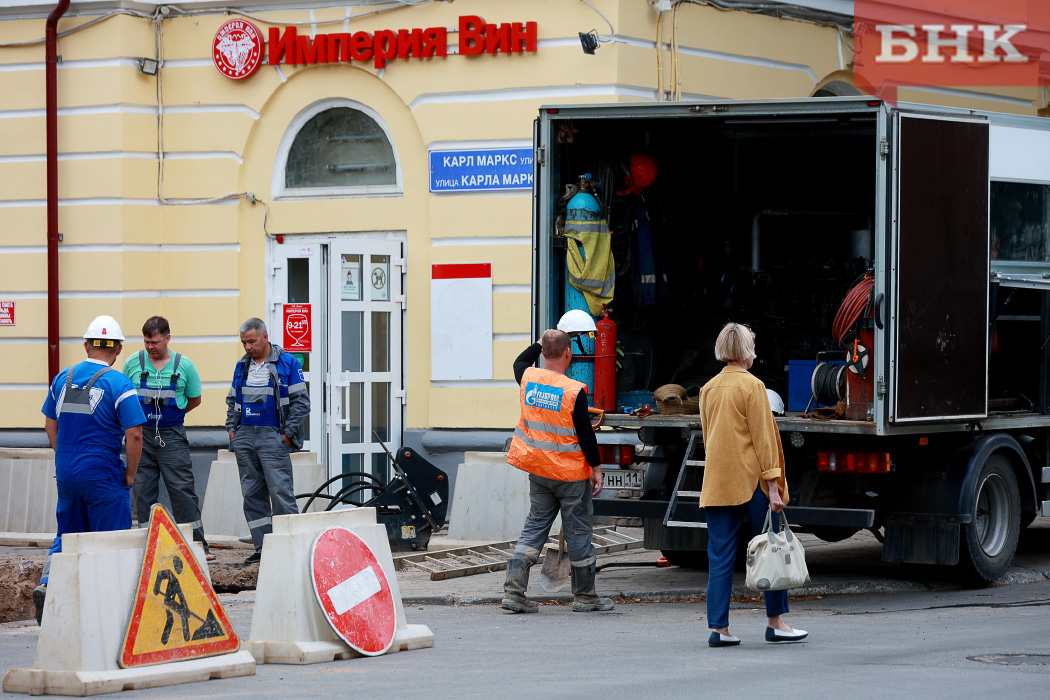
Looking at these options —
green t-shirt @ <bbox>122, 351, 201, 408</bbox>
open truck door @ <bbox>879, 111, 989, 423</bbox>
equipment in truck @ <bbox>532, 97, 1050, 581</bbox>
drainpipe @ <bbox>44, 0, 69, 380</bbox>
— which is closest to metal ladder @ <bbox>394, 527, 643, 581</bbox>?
equipment in truck @ <bbox>532, 97, 1050, 581</bbox>

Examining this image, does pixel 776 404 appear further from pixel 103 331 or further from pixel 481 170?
pixel 481 170

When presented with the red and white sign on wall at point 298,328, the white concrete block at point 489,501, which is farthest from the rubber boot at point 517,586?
the red and white sign on wall at point 298,328

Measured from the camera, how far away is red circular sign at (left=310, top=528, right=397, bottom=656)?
22.9 ft

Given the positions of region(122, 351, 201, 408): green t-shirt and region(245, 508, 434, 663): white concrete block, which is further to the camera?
region(122, 351, 201, 408): green t-shirt

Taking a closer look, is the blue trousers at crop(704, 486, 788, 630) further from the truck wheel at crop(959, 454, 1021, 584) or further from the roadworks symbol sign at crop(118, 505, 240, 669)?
the truck wheel at crop(959, 454, 1021, 584)

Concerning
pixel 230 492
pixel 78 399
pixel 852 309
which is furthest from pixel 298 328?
pixel 852 309

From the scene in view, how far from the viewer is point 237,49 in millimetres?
14109

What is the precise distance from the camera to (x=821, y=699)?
592 cm

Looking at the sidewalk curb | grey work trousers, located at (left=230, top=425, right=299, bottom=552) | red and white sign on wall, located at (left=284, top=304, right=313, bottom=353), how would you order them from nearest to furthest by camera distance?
1. the sidewalk curb
2. grey work trousers, located at (left=230, top=425, right=299, bottom=552)
3. red and white sign on wall, located at (left=284, top=304, right=313, bottom=353)

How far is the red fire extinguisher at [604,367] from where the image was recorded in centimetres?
1048

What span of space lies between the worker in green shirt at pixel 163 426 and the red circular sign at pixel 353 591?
4101 mm

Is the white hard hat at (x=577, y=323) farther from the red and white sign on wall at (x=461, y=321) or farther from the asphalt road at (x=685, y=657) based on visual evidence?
the red and white sign on wall at (x=461, y=321)

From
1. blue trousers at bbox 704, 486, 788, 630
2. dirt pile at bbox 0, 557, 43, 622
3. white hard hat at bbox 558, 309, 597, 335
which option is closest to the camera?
blue trousers at bbox 704, 486, 788, 630

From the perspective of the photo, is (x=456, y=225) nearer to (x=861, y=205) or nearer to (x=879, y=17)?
(x=861, y=205)
